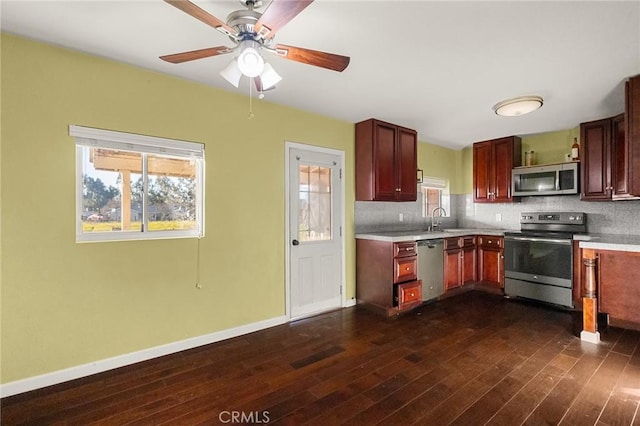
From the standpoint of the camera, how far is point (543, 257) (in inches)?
157

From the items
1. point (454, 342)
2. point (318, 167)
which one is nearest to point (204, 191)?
point (318, 167)

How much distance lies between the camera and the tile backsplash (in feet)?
12.8

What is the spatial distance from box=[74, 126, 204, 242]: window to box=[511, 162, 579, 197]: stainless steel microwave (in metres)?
4.45

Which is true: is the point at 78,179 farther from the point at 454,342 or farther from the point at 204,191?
the point at 454,342

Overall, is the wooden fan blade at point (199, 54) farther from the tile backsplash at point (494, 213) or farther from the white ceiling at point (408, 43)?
the tile backsplash at point (494, 213)

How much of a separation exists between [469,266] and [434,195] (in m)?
1.41

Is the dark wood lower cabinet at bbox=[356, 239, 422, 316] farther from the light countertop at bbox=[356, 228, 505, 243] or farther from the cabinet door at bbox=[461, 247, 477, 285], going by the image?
the cabinet door at bbox=[461, 247, 477, 285]

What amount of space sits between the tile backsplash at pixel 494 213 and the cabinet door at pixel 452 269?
0.79 metres

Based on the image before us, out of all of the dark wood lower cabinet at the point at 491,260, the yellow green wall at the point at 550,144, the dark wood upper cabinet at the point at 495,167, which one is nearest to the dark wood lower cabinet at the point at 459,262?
the dark wood lower cabinet at the point at 491,260

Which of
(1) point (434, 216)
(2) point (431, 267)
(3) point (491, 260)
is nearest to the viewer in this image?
(2) point (431, 267)

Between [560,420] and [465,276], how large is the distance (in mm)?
2877

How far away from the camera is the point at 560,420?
71.5 inches

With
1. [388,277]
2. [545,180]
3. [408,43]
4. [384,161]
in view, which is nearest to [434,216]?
[545,180]

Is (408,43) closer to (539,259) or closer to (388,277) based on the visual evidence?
(388,277)
